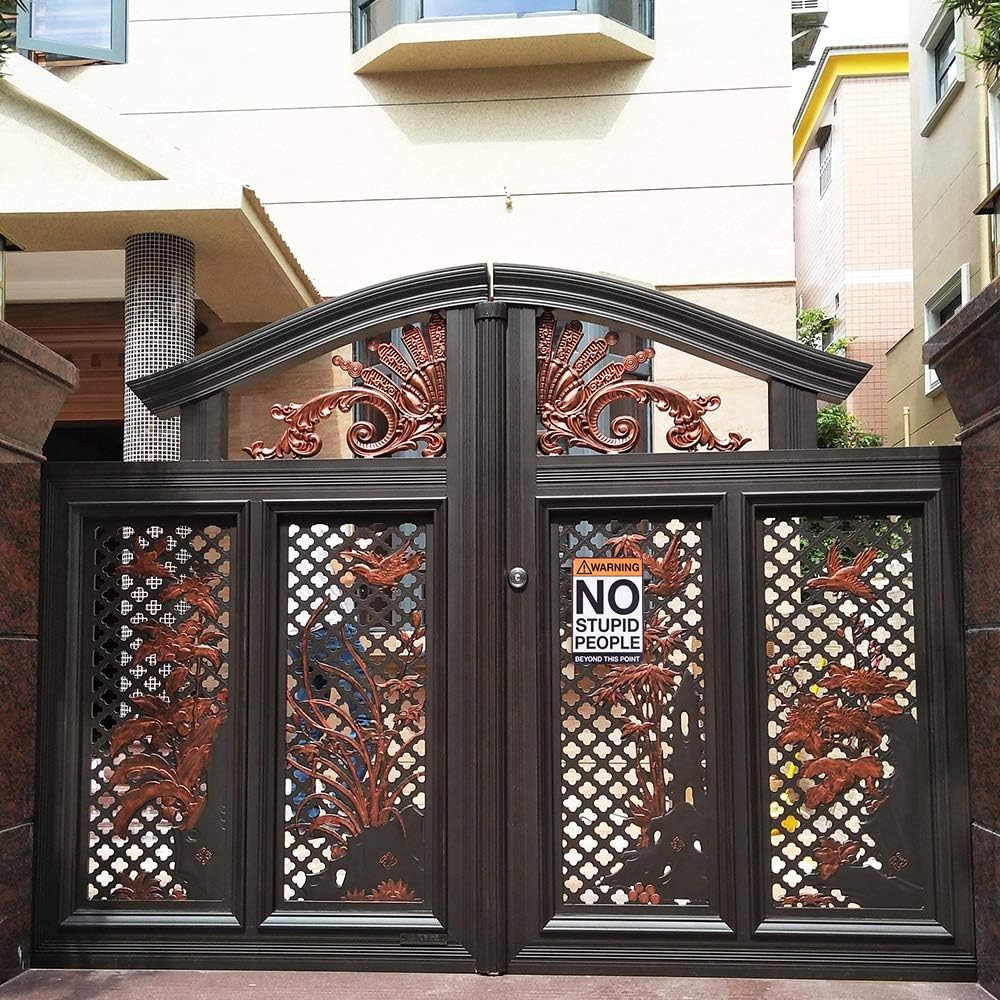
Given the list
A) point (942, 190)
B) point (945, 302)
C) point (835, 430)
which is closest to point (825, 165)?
point (942, 190)

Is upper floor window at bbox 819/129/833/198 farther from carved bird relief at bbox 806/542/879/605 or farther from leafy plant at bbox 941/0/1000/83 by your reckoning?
carved bird relief at bbox 806/542/879/605

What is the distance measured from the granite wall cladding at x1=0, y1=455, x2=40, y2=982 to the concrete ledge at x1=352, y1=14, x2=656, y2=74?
5.82 meters

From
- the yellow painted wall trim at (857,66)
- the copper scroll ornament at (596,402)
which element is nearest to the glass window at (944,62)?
the yellow painted wall trim at (857,66)

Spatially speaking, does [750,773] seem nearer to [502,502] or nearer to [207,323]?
[502,502]

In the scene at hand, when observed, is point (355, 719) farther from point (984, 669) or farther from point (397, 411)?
point (984, 669)

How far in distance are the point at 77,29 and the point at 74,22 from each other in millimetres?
53

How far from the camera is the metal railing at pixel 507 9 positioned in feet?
29.3

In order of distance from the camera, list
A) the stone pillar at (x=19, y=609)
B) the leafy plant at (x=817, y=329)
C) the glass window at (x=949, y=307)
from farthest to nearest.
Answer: the leafy plant at (x=817, y=329)
the glass window at (x=949, y=307)
the stone pillar at (x=19, y=609)

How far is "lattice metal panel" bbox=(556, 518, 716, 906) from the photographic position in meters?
4.06

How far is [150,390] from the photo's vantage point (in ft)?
13.9

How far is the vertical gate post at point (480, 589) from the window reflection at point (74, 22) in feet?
21.6

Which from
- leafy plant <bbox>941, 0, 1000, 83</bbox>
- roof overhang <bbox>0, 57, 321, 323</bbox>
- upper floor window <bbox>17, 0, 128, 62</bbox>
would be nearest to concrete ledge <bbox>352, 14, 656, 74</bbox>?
upper floor window <bbox>17, 0, 128, 62</bbox>

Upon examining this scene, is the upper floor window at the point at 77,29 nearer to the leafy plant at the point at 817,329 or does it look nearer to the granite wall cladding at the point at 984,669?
the granite wall cladding at the point at 984,669

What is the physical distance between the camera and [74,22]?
9.37 meters
